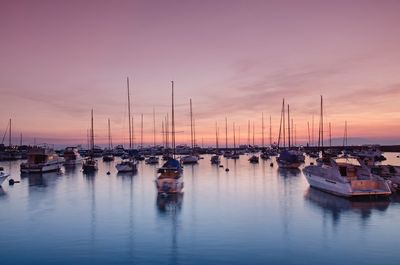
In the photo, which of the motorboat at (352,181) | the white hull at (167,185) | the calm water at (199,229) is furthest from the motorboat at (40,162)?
the motorboat at (352,181)

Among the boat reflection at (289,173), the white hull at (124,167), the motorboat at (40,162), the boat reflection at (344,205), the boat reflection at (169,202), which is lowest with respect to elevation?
the boat reflection at (289,173)

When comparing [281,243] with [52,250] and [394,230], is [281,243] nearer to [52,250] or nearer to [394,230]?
[394,230]

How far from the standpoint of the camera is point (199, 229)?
20312 mm

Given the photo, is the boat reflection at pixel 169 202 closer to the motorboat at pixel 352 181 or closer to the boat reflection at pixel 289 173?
the motorboat at pixel 352 181

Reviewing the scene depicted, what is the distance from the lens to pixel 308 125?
132500mm

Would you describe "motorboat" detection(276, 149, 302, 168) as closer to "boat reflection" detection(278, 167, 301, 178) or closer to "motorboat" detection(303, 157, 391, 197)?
"boat reflection" detection(278, 167, 301, 178)

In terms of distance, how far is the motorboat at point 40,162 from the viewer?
2298 inches

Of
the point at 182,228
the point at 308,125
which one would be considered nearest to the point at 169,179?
the point at 182,228

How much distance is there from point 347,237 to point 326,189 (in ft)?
51.4

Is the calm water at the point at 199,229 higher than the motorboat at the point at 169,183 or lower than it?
lower

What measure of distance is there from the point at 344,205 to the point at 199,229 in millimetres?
12858

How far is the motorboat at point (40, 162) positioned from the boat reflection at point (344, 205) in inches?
1718

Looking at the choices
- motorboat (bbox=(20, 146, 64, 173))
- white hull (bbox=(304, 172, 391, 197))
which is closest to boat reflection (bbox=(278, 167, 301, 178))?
white hull (bbox=(304, 172, 391, 197))

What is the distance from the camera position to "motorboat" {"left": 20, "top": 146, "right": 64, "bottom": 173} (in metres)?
58.4
